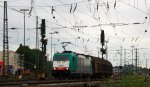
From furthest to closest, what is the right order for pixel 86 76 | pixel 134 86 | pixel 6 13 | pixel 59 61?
1. pixel 86 76
2. pixel 6 13
3. pixel 59 61
4. pixel 134 86

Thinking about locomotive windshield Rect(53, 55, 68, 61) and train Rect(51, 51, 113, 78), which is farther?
locomotive windshield Rect(53, 55, 68, 61)

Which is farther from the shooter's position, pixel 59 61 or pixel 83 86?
pixel 59 61

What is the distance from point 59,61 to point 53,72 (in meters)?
1.53

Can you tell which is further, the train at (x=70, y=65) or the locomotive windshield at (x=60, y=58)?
the locomotive windshield at (x=60, y=58)

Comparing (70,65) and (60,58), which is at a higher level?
(60,58)

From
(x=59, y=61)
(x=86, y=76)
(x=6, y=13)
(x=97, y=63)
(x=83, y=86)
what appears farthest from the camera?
(x=97, y=63)

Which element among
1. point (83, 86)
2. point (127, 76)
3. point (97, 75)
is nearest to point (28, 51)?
point (97, 75)

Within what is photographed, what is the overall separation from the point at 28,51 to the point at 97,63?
9752 cm

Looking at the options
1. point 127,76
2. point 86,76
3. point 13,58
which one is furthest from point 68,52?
point 13,58

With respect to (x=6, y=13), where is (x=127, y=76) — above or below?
below

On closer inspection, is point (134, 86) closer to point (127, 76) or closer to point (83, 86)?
point (127, 76)

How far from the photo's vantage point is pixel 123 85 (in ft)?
60.1

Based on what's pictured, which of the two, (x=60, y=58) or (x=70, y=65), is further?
(x=60, y=58)

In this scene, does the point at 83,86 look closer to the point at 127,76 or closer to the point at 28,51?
the point at 127,76
